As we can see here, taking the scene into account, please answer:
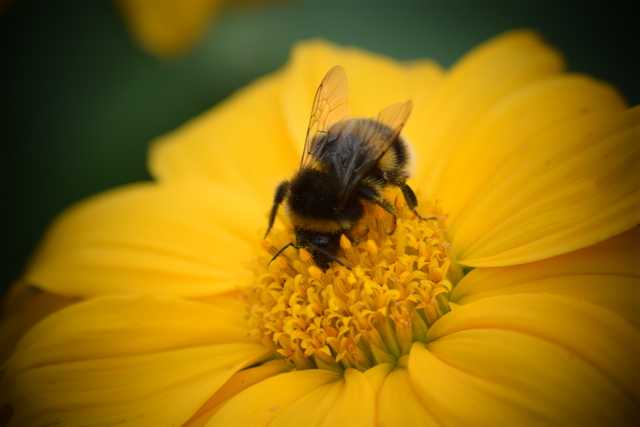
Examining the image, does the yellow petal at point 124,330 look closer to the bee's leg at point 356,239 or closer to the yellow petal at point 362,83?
the bee's leg at point 356,239

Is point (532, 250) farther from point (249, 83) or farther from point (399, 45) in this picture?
point (249, 83)

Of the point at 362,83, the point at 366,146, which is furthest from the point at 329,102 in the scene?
the point at 362,83

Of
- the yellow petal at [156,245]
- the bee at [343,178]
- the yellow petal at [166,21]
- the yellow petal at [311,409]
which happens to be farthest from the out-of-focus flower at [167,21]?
the yellow petal at [311,409]

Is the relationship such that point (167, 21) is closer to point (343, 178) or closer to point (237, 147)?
point (237, 147)

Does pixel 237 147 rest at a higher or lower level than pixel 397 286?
higher

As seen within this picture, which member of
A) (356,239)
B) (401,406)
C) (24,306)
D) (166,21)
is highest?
(166,21)

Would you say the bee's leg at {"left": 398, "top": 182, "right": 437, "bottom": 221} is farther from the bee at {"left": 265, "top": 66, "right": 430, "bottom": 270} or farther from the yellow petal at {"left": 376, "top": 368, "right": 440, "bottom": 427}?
the yellow petal at {"left": 376, "top": 368, "right": 440, "bottom": 427}
